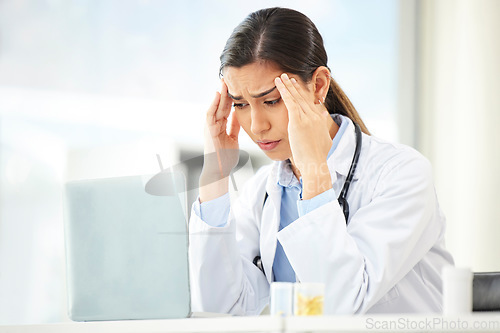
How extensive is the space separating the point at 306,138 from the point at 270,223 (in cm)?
30

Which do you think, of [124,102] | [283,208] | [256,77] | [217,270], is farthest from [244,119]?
[124,102]

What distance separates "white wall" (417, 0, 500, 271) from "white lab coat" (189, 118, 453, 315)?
153cm

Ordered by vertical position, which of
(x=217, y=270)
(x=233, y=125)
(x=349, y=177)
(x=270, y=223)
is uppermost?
(x=233, y=125)

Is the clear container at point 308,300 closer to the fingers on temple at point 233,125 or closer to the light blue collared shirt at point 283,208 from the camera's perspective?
the light blue collared shirt at point 283,208

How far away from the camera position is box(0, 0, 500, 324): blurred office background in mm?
2852

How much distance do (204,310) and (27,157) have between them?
68.7 inches

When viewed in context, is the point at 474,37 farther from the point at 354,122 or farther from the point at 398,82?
the point at 354,122

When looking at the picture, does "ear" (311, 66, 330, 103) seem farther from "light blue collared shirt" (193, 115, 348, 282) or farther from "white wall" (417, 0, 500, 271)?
"white wall" (417, 0, 500, 271)

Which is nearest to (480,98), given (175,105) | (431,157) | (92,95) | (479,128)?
(479,128)

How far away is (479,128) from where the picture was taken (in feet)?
9.44

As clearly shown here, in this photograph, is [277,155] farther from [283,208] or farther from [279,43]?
[279,43]

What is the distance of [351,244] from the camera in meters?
1.24

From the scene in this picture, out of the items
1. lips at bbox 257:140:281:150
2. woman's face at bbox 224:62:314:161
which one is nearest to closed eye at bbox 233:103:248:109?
woman's face at bbox 224:62:314:161

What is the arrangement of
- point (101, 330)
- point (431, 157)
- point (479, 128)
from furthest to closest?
point (431, 157)
point (479, 128)
point (101, 330)
